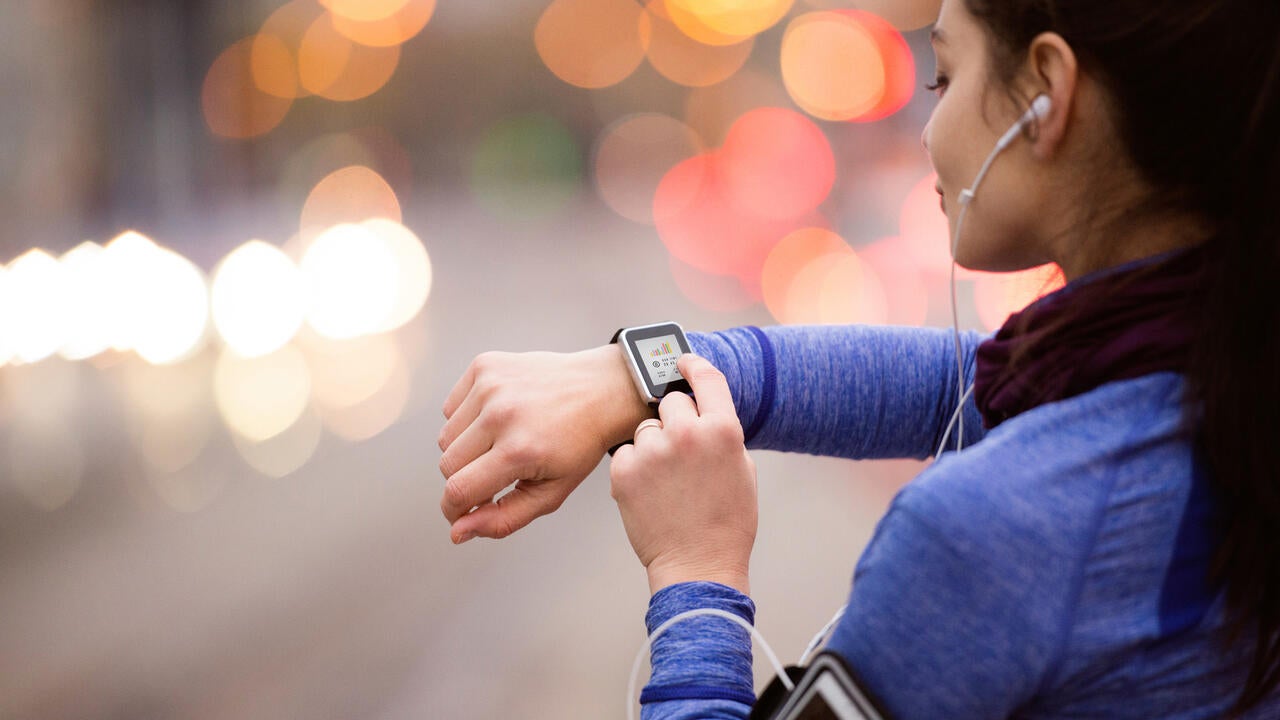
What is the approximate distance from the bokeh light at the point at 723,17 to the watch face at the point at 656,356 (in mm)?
16364

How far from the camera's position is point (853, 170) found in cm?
1122

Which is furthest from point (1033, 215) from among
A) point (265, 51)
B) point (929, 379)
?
point (265, 51)

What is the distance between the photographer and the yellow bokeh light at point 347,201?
9.21 m

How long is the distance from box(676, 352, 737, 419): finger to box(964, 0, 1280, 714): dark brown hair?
1.23ft

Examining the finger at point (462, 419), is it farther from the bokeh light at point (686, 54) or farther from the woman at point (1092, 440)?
the bokeh light at point (686, 54)

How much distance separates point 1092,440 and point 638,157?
13319mm

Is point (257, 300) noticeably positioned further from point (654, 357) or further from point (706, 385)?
point (706, 385)

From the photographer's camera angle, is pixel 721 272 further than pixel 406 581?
Yes

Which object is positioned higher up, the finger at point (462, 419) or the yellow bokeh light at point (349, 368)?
the yellow bokeh light at point (349, 368)

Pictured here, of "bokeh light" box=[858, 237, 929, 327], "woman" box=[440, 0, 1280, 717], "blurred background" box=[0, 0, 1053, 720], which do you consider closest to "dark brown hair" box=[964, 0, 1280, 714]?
"woman" box=[440, 0, 1280, 717]

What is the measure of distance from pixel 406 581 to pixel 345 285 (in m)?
4.40

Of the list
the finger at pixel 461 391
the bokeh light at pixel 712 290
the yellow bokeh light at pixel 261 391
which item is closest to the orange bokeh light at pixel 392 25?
the bokeh light at pixel 712 290

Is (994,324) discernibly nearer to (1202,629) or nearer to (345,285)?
(345,285)

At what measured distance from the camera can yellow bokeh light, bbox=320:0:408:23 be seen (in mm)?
13891
